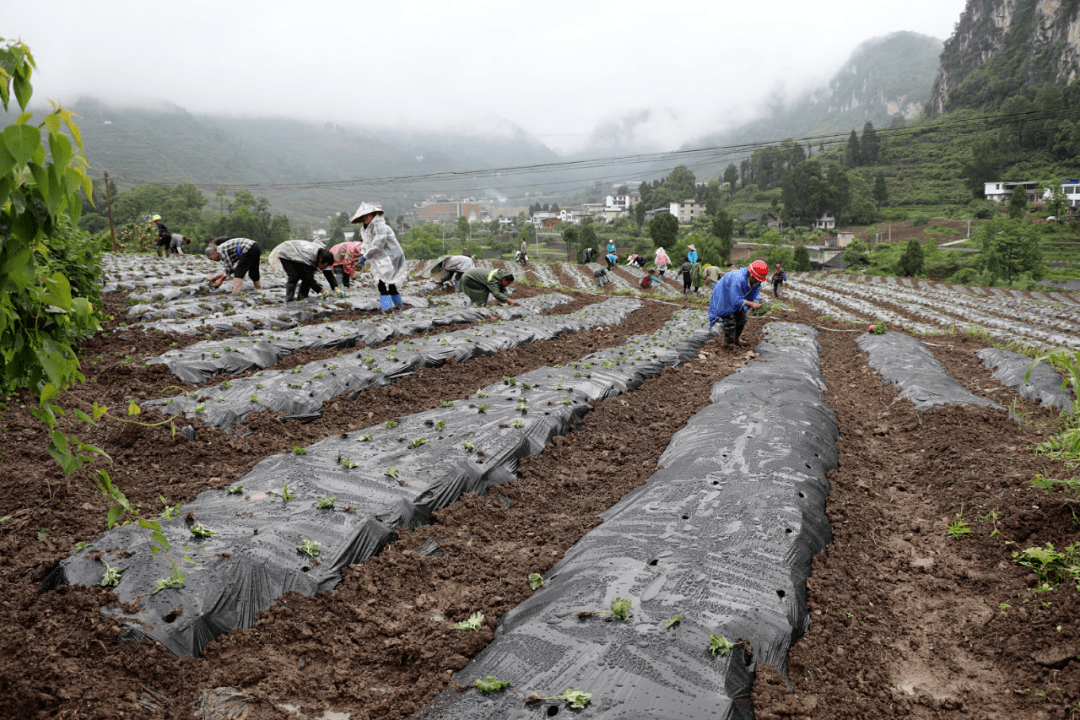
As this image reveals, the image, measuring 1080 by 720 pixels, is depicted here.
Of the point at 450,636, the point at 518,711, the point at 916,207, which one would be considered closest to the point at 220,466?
the point at 450,636

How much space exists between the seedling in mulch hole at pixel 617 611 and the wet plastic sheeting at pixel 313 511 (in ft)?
5.40

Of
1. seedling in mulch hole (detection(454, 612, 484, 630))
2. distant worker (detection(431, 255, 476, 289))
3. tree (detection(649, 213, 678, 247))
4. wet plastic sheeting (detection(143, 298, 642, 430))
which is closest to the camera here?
seedling in mulch hole (detection(454, 612, 484, 630))

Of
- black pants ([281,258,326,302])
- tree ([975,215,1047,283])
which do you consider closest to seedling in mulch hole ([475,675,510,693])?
black pants ([281,258,326,302])

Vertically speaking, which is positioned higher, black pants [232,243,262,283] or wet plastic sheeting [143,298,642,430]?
black pants [232,243,262,283]

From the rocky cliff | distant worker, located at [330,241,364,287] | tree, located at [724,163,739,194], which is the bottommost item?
distant worker, located at [330,241,364,287]

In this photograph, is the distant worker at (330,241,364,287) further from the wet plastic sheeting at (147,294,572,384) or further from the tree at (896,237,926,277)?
the tree at (896,237,926,277)

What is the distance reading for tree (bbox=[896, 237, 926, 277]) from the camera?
4603cm

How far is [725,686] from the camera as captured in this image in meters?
2.37

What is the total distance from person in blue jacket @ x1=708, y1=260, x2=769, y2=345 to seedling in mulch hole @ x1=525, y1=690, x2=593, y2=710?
25.6ft

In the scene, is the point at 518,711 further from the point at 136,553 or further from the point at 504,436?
the point at 504,436

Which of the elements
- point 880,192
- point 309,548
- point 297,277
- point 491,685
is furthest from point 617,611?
point 880,192

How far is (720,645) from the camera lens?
2.53 m

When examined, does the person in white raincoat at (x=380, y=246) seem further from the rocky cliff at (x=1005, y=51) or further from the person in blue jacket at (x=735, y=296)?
the rocky cliff at (x=1005, y=51)

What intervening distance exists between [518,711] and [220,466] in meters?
3.77
